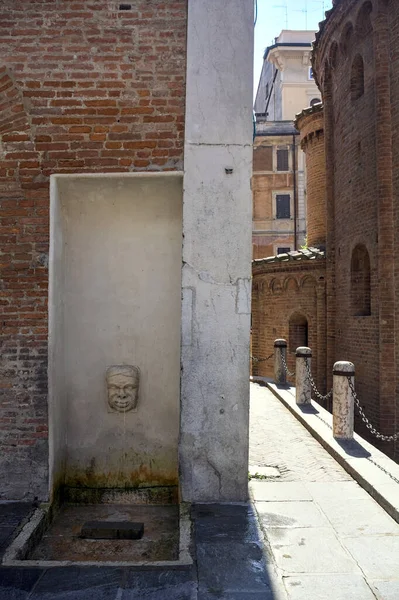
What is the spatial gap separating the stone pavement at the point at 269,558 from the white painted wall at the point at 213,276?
A: 0.46 metres

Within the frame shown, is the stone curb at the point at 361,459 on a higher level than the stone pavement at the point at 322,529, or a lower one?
higher

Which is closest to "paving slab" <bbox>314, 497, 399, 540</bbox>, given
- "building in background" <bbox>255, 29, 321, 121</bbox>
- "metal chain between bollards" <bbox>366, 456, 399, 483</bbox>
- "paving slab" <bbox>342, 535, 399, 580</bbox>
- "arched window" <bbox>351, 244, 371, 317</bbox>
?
"paving slab" <bbox>342, 535, 399, 580</bbox>

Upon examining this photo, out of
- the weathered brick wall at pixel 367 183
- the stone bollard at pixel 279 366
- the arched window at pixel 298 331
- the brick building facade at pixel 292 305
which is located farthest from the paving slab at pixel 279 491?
the arched window at pixel 298 331

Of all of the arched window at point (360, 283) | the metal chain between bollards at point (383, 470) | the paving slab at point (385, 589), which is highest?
the arched window at point (360, 283)

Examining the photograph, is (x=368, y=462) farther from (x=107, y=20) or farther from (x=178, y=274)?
(x=107, y=20)

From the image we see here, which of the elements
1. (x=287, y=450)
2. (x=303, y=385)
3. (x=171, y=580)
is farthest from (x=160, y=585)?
(x=303, y=385)

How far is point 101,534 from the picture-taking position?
15.3 feet

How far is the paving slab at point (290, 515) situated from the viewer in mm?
4492

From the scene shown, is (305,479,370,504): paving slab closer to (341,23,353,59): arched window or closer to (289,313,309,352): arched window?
(289,313,309,352): arched window

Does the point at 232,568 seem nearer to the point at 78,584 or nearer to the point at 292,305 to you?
the point at 78,584

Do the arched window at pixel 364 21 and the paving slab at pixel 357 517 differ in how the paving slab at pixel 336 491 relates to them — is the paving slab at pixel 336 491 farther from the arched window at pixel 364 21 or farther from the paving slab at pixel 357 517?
the arched window at pixel 364 21

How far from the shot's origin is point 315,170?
18984 millimetres

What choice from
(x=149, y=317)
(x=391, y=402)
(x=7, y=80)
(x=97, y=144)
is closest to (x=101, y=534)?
(x=149, y=317)

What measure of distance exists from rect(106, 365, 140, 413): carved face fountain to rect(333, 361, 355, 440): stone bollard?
3134 mm
